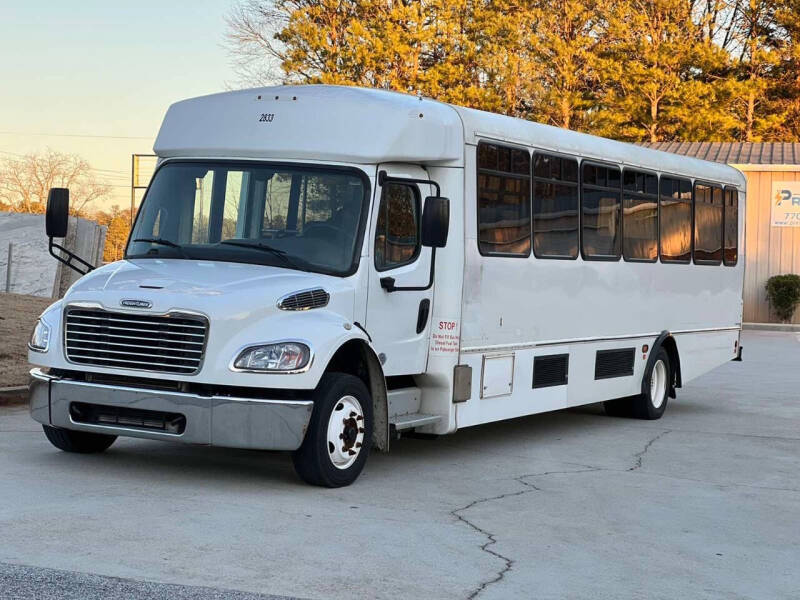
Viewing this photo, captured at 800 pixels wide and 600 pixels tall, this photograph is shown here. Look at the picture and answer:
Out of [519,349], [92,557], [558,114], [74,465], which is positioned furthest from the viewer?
[558,114]

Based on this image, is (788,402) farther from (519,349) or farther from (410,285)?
(410,285)

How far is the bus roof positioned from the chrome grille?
1.79m

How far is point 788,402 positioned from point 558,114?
3711 cm

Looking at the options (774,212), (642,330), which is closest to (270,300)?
(642,330)

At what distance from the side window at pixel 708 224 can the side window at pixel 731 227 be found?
0.22 meters

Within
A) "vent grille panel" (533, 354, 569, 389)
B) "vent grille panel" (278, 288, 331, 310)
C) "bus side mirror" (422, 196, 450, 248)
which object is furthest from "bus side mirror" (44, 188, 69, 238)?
"vent grille panel" (533, 354, 569, 389)

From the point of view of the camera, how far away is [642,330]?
47.1ft

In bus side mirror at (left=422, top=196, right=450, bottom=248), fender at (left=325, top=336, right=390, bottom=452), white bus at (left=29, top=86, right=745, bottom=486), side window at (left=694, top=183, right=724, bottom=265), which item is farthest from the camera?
side window at (left=694, top=183, right=724, bottom=265)

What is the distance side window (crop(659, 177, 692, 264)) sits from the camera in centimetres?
1500

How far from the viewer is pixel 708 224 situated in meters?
16.2

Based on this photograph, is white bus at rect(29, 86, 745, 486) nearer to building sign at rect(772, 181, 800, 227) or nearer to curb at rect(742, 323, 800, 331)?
curb at rect(742, 323, 800, 331)

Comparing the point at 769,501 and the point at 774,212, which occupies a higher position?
the point at 774,212

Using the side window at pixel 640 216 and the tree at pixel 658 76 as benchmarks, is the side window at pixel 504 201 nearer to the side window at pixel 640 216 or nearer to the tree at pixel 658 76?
the side window at pixel 640 216

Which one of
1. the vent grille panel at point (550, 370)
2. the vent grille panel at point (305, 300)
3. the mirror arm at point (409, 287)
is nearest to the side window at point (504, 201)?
the mirror arm at point (409, 287)
